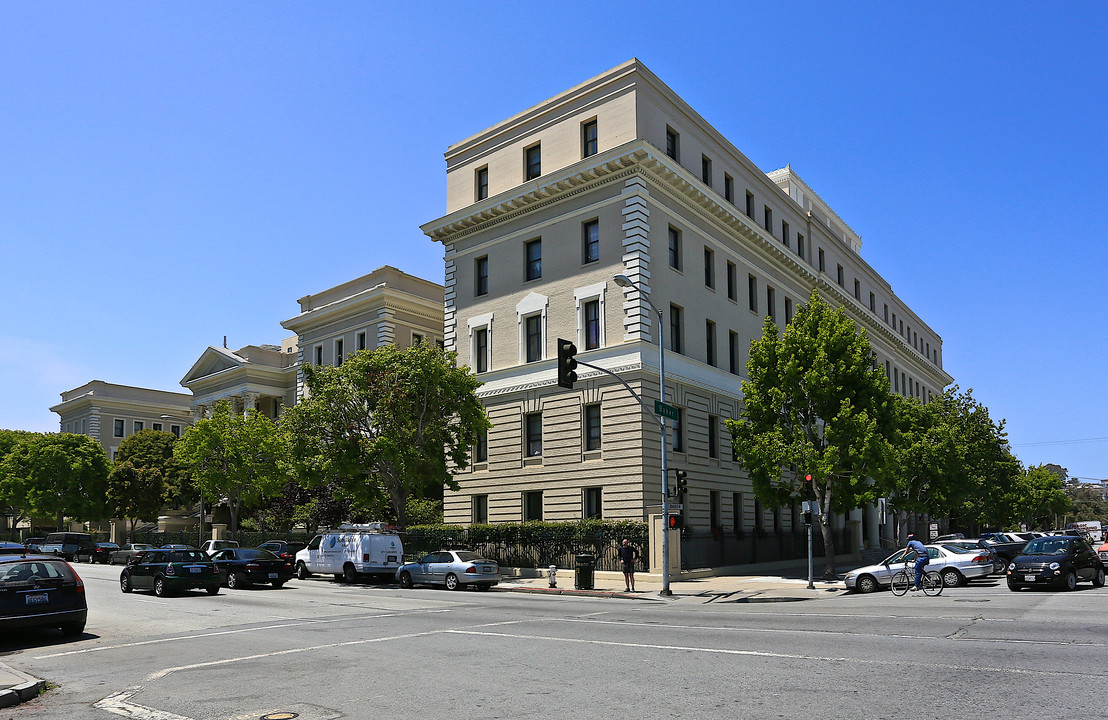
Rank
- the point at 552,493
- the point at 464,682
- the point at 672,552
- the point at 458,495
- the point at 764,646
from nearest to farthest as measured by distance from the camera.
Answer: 1. the point at 464,682
2. the point at 764,646
3. the point at 672,552
4. the point at 552,493
5. the point at 458,495

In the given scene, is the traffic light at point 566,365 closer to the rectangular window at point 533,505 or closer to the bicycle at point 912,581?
the bicycle at point 912,581

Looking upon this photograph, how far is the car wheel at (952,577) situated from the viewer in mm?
28797

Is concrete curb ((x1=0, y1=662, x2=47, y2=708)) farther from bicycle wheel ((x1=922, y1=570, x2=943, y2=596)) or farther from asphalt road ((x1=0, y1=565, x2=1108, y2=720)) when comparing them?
bicycle wheel ((x1=922, y1=570, x2=943, y2=596))

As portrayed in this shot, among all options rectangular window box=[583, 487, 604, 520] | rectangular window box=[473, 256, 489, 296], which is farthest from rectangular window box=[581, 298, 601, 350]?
rectangular window box=[473, 256, 489, 296]

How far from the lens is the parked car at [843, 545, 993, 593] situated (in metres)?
28.5

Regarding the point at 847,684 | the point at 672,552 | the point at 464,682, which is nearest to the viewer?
the point at 847,684

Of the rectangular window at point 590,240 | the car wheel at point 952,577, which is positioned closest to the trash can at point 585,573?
the car wheel at point 952,577

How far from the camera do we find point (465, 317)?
145ft

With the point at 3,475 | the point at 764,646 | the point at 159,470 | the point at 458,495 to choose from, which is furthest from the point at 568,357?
the point at 3,475

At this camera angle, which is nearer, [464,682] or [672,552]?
[464,682]

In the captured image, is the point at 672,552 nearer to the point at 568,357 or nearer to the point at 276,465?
the point at 568,357

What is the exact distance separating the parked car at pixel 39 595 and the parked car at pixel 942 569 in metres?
22.7

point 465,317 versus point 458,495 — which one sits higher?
point 465,317

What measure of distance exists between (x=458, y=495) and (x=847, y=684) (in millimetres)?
33315
